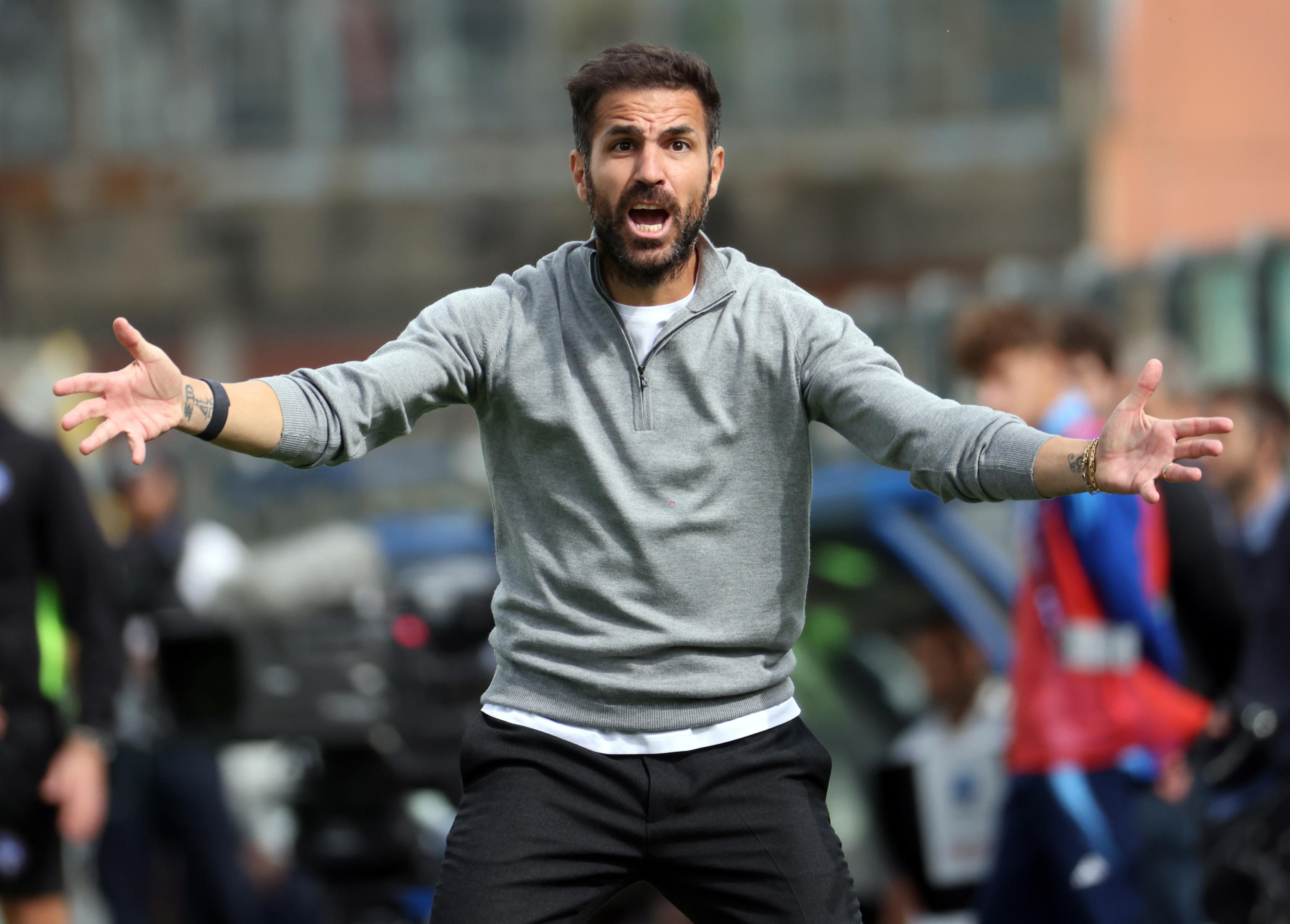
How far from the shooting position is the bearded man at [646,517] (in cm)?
282

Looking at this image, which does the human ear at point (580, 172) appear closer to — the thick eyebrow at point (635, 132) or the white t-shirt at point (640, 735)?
the thick eyebrow at point (635, 132)

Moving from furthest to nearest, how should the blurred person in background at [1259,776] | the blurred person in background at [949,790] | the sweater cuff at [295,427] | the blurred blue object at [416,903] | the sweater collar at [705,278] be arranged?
the blurred blue object at [416,903], the blurred person in background at [949,790], the blurred person in background at [1259,776], the sweater collar at [705,278], the sweater cuff at [295,427]

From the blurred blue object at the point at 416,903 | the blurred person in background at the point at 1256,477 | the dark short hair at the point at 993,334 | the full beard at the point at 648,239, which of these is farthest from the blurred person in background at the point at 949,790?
the full beard at the point at 648,239

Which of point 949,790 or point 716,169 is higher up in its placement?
point 716,169

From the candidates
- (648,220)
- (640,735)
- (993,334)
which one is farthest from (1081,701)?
(648,220)

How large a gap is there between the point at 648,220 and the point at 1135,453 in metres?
0.84

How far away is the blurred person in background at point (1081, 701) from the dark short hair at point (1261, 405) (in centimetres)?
150

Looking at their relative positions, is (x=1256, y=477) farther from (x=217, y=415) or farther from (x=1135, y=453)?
(x=217, y=415)

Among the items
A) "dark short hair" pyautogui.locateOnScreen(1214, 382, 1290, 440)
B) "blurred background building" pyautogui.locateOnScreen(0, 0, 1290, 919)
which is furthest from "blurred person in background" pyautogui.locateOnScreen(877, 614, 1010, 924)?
"blurred background building" pyautogui.locateOnScreen(0, 0, 1290, 919)

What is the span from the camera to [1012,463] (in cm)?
267

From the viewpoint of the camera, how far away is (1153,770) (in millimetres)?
4688

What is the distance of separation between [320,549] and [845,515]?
1982mm

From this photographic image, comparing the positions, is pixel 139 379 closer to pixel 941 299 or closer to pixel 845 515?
pixel 845 515

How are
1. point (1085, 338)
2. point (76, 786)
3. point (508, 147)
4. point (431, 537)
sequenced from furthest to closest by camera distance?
point (508, 147) < point (431, 537) < point (1085, 338) < point (76, 786)
